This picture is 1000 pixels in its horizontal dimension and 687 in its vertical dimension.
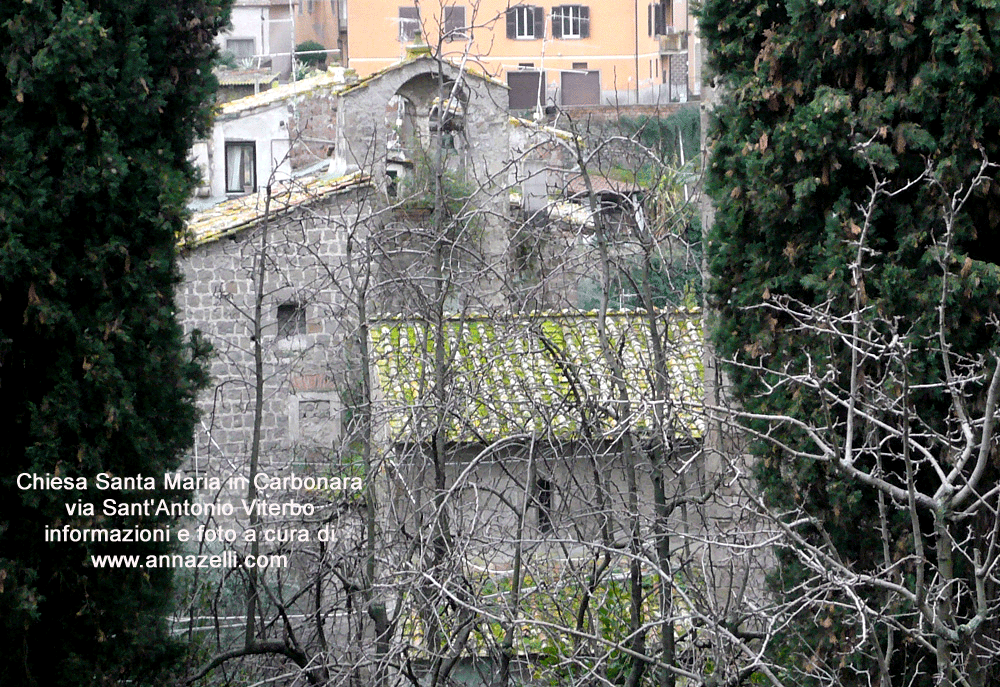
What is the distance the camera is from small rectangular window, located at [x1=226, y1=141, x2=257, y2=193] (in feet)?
62.2

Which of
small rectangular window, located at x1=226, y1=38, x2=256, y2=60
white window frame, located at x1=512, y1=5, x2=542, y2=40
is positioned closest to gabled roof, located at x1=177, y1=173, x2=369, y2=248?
white window frame, located at x1=512, y1=5, x2=542, y2=40

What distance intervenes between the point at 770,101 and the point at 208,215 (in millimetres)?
9898

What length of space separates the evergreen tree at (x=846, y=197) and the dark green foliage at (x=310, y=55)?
2875 centimetres

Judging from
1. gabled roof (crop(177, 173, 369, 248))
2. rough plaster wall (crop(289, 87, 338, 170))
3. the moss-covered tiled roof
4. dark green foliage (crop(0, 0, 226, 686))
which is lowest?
dark green foliage (crop(0, 0, 226, 686))

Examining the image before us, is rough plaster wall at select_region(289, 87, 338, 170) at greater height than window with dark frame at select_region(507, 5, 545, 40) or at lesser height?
lesser

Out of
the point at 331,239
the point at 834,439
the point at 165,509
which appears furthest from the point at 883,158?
the point at 331,239

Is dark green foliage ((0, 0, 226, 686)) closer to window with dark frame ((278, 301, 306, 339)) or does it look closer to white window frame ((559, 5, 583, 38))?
window with dark frame ((278, 301, 306, 339))

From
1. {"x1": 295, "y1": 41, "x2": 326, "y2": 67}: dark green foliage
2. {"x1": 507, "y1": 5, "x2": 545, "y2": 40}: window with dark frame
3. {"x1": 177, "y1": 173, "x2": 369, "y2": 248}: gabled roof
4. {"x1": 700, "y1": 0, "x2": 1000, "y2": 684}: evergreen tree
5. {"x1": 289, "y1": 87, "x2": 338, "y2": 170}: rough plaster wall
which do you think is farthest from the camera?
{"x1": 507, "y1": 5, "x2": 545, "y2": 40}: window with dark frame

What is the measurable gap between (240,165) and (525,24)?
17557mm

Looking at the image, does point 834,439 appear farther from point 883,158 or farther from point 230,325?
point 230,325

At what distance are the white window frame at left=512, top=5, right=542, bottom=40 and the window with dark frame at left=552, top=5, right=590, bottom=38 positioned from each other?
61cm

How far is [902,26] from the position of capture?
5508 millimetres

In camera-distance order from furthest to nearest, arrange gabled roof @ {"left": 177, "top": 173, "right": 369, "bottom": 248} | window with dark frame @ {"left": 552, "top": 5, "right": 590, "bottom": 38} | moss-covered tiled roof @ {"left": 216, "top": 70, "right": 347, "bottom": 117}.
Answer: window with dark frame @ {"left": 552, "top": 5, "right": 590, "bottom": 38} < moss-covered tiled roof @ {"left": 216, "top": 70, "right": 347, "bottom": 117} < gabled roof @ {"left": 177, "top": 173, "right": 369, "bottom": 248}

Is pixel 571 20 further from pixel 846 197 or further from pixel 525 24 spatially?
pixel 846 197
